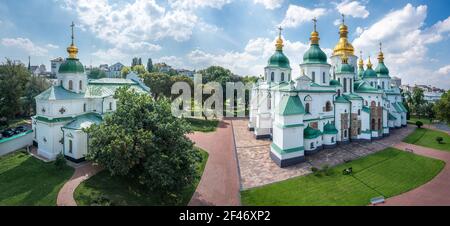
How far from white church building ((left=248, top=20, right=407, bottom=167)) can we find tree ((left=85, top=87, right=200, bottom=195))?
10.3 m

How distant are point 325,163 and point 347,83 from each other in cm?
1227

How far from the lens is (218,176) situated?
20312 millimetres

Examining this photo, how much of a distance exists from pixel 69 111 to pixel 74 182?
8714 millimetres

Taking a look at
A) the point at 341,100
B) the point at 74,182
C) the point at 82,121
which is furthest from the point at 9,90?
the point at 341,100

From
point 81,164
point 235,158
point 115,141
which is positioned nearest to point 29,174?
point 81,164

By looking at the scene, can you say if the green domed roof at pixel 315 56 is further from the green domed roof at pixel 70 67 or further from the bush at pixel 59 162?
the bush at pixel 59 162

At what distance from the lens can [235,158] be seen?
24.6 meters

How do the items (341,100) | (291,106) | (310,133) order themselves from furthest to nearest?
(341,100)
(310,133)
(291,106)

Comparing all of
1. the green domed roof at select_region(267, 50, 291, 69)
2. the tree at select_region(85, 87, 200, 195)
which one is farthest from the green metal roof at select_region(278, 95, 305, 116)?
the tree at select_region(85, 87, 200, 195)

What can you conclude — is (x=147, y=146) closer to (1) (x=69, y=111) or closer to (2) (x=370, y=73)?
(1) (x=69, y=111)

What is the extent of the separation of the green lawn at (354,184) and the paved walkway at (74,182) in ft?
35.9

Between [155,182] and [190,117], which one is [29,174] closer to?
[155,182]

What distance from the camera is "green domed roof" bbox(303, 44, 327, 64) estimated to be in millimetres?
26797

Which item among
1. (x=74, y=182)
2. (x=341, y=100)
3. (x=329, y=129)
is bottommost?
(x=74, y=182)
